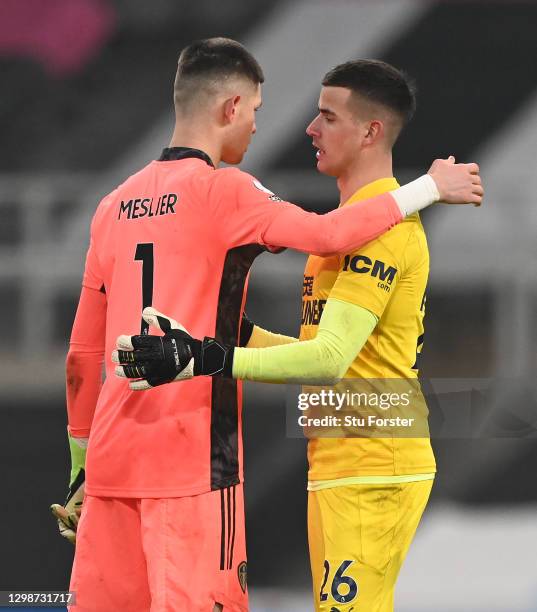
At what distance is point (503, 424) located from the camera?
875 cm

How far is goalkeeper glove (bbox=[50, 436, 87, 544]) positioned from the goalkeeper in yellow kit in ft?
2.17

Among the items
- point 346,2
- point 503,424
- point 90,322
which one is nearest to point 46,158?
point 346,2

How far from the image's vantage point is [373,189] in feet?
10.0

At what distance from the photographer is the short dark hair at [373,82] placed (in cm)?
311

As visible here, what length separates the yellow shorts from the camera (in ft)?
9.59

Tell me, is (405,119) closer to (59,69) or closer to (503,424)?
(503,424)

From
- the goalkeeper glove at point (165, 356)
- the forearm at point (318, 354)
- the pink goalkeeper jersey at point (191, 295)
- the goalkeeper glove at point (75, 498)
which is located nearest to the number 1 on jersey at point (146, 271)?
the pink goalkeeper jersey at point (191, 295)

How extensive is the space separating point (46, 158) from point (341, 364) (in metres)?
9.59

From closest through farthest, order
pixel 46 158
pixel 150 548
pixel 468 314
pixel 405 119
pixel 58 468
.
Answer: pixel 150 548 → pixel 405 119 → pixel 58 468 → pixel 468 314 → pixel 46 158

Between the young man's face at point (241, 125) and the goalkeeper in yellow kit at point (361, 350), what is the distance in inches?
8.1

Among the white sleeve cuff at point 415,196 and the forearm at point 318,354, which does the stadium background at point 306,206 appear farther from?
the white sleeve cuff at point 415,196

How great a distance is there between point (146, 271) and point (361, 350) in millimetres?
613

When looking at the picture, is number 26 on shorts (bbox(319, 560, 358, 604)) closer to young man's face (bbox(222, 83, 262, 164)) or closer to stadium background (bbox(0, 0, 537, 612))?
young man's face (bbox(222, 83, 262, 164))

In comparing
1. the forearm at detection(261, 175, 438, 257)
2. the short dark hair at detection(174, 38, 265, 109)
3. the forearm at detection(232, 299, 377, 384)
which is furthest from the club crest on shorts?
the short dark hair at detection(174, 38, 265, 109)
